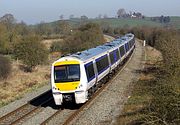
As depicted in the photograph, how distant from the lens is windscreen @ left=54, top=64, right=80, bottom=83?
60.2 ft

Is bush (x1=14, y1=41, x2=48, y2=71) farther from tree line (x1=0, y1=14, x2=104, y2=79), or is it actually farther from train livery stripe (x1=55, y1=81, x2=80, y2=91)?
train livery stripe (x1=55, y1=81, x2=80, y2=91)

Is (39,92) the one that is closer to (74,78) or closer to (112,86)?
(112,86)

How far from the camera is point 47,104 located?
795 inches

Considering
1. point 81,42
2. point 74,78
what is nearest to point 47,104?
point 74,78

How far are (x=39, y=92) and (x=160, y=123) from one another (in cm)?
1471

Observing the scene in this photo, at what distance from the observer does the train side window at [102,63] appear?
2250cm

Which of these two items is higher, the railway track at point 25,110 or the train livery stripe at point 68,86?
the train livery stripe at point 68,86

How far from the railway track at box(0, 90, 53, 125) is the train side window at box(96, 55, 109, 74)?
3.41 metres

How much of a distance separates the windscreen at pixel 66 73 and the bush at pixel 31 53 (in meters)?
23.2

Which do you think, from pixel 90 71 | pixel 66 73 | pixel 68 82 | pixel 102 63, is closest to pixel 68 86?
pixel 68 82

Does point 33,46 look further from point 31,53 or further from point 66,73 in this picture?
point 66,73

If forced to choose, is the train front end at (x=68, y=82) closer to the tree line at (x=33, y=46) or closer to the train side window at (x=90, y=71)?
the train side window at (x=90, y=71)

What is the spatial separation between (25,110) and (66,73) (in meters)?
2.87

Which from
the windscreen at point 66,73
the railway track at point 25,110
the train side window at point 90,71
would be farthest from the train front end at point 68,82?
the railway track at point 25,110
